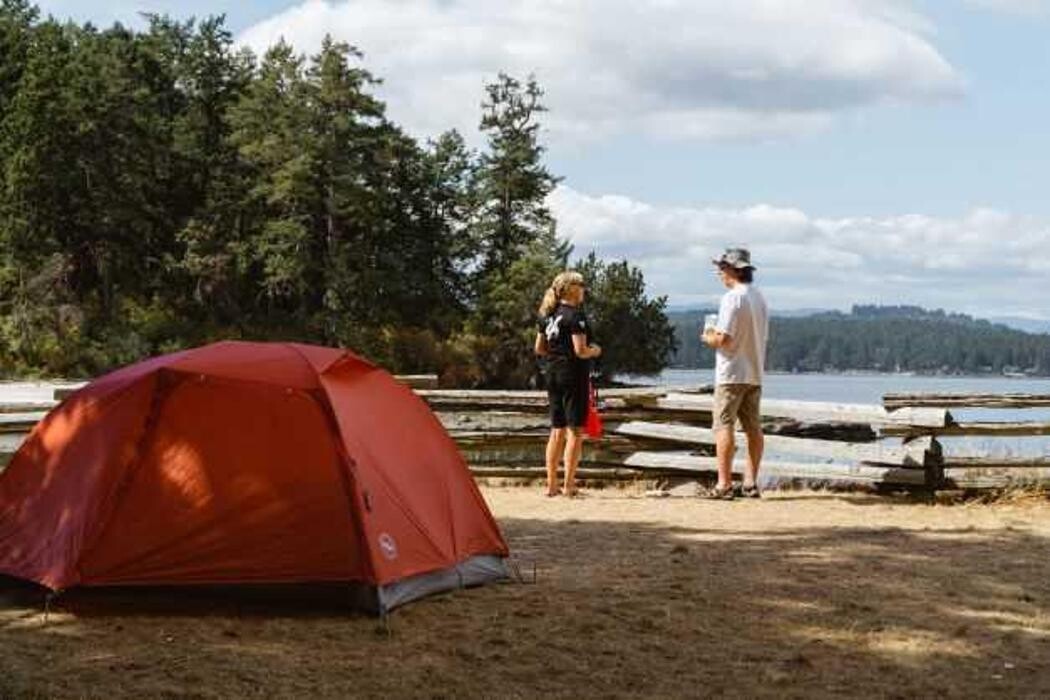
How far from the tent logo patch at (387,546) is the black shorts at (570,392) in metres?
4.33

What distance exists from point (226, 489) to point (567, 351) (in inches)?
183

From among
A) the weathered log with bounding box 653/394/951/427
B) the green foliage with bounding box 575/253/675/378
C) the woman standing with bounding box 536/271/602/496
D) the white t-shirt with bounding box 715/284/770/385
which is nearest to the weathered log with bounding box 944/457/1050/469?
the weathered log with bounding box 653/394/951/427

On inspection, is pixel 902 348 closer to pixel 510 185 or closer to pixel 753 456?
pixel 510 185

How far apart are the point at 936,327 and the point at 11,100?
92.0 metres

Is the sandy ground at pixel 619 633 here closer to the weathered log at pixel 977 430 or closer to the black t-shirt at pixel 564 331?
the black t-shirt at pixel 564 331

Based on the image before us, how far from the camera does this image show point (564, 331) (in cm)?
1118

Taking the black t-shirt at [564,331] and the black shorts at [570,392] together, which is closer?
the black t-shirt at [564,331]

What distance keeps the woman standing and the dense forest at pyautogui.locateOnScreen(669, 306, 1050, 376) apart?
74.1 meters

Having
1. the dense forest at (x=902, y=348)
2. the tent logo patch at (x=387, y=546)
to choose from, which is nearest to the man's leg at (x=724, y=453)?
the tent logo patch at (x=387, y=546)

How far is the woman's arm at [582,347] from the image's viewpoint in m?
11.1

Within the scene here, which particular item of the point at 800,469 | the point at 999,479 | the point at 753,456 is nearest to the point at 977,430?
the point at 999,479

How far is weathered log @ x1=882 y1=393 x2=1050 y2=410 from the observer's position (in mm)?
12242

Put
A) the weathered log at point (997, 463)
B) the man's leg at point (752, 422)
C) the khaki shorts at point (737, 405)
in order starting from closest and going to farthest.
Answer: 1. the khaki shorts at point (737, 405)
2. the man's leg at point (752, 422)
3. the weathered log at point (997, 463)

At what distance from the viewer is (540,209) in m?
64.4
